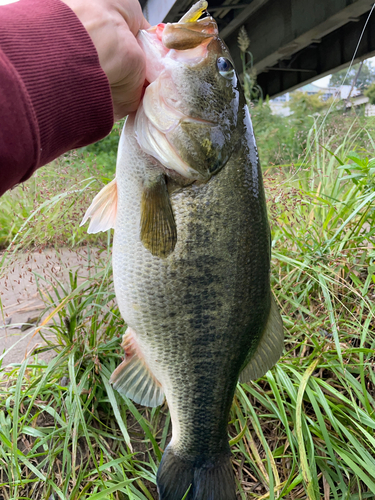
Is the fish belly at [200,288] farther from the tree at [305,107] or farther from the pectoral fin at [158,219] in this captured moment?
the tree at [305,107]

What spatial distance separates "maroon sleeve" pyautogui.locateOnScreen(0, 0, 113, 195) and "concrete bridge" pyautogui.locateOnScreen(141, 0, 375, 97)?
5.64m

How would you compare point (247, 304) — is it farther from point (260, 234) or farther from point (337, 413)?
point (337, 413)

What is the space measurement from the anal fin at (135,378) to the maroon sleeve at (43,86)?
0.72 metres

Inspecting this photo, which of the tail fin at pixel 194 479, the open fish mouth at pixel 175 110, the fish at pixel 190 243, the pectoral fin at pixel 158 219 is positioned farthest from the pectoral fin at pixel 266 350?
the open fish mouth at pixel 175 110

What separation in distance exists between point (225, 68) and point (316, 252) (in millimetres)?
1371

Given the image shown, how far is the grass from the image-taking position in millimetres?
1573

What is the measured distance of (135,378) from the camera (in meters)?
1.34

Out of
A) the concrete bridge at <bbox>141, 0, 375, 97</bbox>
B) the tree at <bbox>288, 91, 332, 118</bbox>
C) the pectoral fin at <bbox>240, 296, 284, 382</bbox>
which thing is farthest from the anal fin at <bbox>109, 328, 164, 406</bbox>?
the concrete bridge at <bbox>141, 0, 375, 97</bbox>

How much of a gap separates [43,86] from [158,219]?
51 centimetres

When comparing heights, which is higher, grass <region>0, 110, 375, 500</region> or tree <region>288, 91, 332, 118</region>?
grass <region>0, 110, 375, 500</region>

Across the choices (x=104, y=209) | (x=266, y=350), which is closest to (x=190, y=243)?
(x=104, y=209)

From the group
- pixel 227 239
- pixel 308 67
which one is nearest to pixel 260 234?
pixel 227 239

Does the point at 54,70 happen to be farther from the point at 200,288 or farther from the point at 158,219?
the point at 200,288

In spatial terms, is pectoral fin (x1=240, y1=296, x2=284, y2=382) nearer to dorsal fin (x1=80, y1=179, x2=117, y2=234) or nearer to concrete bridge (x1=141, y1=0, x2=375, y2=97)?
dorsal fin (x1=80, y1=179, x2=117, y2=234)
